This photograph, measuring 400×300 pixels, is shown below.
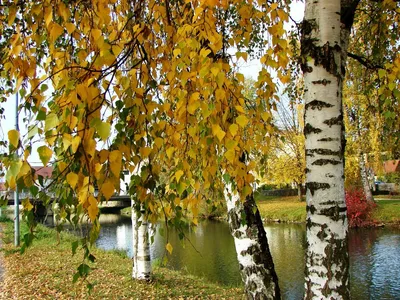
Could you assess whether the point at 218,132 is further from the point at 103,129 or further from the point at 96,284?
the point at 96,284

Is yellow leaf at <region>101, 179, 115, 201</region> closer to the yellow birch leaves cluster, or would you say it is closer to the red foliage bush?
the yellow birch leaves cluster

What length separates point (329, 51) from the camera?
2.34 meters

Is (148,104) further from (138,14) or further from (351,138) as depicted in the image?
(351,138)

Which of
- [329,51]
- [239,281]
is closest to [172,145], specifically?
[329,51]

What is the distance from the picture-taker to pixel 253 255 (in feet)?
12.6

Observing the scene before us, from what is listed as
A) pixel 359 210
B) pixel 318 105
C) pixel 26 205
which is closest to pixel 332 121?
pixel 318 105

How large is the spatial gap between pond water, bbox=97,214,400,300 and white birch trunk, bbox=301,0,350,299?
4.23 metres

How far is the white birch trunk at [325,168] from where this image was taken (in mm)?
2270

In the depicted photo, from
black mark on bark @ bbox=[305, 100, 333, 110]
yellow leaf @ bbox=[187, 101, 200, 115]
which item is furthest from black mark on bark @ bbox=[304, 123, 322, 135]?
yellow leaf @ bbox=[187, 101, 200, 115]

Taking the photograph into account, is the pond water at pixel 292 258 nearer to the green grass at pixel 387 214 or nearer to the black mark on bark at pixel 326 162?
the green grass at pixel 387 214

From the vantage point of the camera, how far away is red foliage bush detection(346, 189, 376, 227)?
17391 millimetres

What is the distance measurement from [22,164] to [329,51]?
6.14 feet

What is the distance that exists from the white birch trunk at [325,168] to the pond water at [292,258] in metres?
4.23

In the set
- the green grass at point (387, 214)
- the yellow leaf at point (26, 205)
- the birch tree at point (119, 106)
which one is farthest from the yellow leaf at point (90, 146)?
the green grass at point (387, 214)
